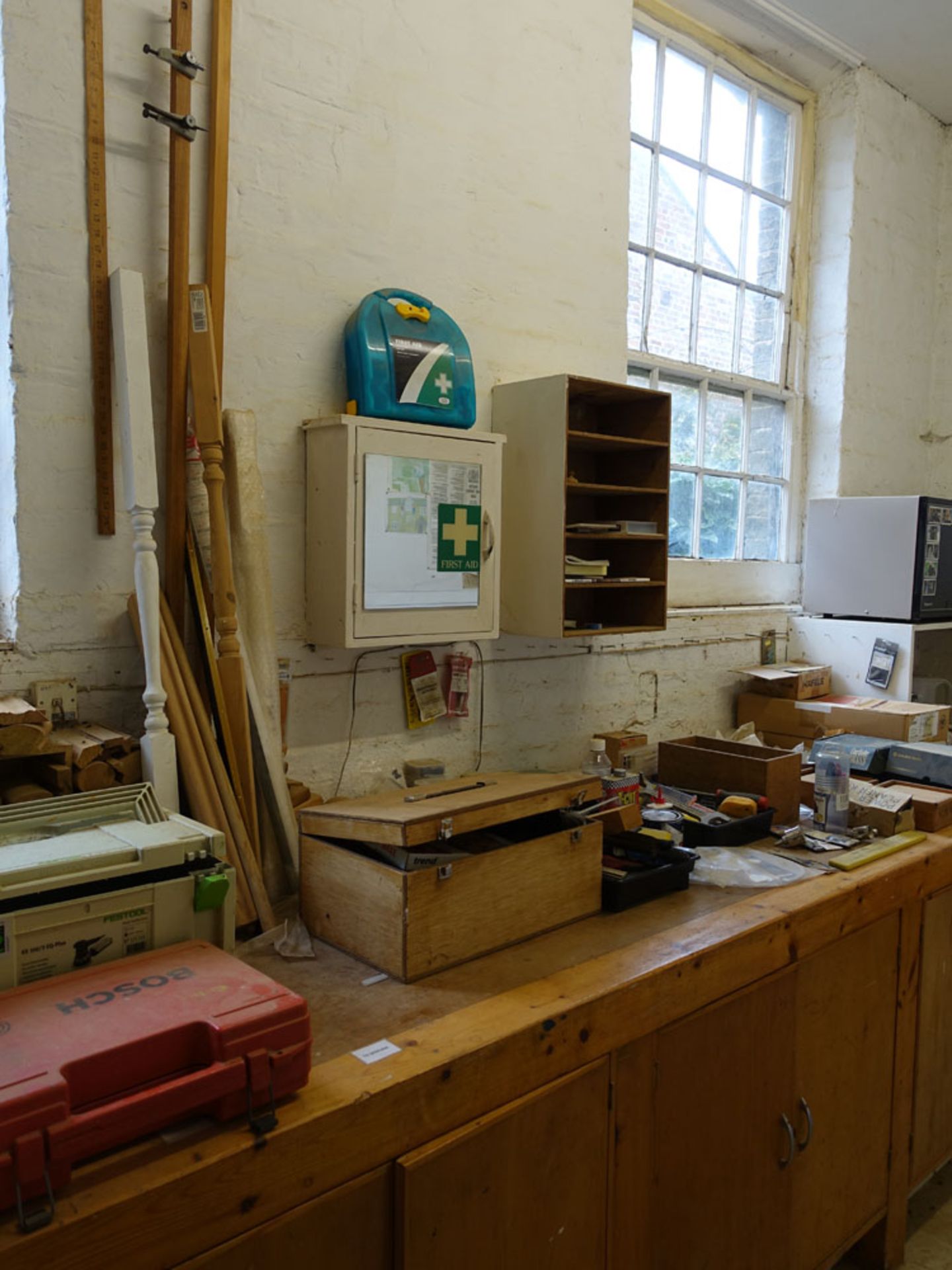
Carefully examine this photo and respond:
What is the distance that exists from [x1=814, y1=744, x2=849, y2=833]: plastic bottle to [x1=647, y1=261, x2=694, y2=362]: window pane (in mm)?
1542

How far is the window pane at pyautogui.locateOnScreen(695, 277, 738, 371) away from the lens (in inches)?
133

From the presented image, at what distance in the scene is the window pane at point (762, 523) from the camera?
11.8 ft

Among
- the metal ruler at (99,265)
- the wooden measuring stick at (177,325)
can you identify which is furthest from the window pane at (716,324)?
the metal ruler at (99,265)

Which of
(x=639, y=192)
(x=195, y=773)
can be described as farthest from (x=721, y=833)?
(x=639, y=192)

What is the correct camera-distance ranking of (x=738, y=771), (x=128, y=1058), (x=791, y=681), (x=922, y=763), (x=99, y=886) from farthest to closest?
(x=791, y=681) < (x=922, y=763) < (x=738, y=771) < (x=99, y=886) < (x=128, y=1058)

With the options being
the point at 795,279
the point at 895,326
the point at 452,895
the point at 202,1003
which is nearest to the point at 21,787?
the point at 202,1003

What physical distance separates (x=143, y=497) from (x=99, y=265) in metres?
0.47

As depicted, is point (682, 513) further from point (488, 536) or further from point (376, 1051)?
point (376, 1051)

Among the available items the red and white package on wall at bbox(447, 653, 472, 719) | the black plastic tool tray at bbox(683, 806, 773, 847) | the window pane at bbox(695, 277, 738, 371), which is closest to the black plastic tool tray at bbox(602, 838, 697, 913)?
the black plastic tool tray at bbox(683, 806, 773, 847)

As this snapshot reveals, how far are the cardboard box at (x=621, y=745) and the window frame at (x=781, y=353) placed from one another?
0.63 meters

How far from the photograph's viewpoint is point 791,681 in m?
3.21

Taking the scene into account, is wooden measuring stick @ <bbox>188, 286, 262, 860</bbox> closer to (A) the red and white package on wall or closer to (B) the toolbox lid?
(B) the toolbox lid

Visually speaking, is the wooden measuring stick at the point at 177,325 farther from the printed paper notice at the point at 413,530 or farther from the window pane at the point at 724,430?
the window pane at the point at 724,430

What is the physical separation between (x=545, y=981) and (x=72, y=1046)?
0.75 metres
